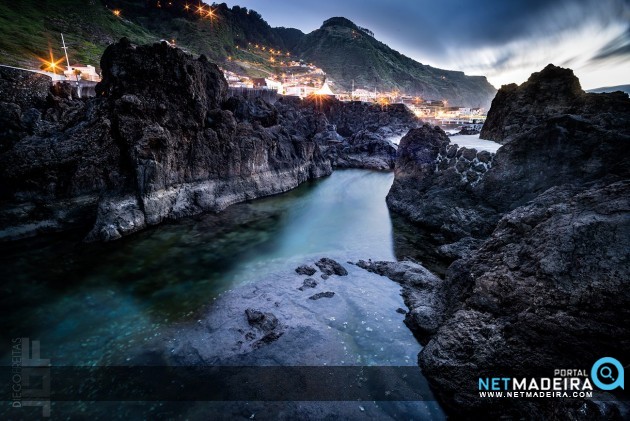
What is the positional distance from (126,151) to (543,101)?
34543 millimetres

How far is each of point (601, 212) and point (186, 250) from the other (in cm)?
1977

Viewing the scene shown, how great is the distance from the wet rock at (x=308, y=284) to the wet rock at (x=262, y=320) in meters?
2.75

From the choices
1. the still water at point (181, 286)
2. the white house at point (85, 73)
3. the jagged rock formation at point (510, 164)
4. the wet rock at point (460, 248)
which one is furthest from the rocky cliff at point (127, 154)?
the white house at point (85, 73)

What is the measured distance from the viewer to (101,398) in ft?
26.3

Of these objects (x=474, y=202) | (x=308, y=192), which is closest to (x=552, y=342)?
(x=474, y=202)

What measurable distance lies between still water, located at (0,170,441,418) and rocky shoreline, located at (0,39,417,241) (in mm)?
Result: 2169

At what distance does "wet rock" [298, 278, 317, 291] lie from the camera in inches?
550

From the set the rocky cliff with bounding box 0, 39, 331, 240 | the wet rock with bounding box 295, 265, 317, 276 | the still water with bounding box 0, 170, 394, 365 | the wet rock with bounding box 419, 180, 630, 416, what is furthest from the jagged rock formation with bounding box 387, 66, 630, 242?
the rocky cliff with bounding box 0, 39, 331, 240

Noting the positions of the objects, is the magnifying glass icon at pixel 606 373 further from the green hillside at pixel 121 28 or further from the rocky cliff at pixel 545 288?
the green hillside at pixel 121 28

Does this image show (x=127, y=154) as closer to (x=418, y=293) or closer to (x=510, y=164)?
(x=418, y=293)

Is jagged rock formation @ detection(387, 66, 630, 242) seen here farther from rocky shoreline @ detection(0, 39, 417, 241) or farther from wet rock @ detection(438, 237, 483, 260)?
rocky shoreline @ detection(0, 39, 417, 241)

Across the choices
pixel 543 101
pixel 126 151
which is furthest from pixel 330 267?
pixel 543 101

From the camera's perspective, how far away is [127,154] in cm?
2109

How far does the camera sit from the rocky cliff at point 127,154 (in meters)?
18.8
